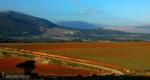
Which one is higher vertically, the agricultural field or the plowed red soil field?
the plowed red soil field

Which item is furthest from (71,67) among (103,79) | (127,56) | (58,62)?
(103,79)

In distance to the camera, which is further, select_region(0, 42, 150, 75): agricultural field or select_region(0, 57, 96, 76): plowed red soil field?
select_region(0, 42, 150, 75): agricultural field

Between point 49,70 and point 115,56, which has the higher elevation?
point 49,70

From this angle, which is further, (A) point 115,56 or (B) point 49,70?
(A) point 115,56

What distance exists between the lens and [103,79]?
36.2 m

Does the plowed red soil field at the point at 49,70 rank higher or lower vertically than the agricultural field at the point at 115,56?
higher

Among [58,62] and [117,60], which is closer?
[58,62]

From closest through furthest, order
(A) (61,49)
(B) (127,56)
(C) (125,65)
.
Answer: (C) (125,65), (B) (127,56), (A) (61,49)

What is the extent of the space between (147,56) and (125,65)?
1243 centimetres

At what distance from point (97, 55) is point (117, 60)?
24.9 feet

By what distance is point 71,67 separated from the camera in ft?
203

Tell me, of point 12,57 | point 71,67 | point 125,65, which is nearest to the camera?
point 71,67

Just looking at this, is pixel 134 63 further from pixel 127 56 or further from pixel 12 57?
pixel 12 57

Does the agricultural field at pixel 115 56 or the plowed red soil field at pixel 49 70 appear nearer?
the plowed red soil field at pixel 49 70
